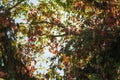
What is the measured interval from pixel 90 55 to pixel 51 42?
560 cm

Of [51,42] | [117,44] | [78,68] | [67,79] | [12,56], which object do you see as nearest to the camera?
[117,44]

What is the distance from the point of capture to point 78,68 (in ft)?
34.2

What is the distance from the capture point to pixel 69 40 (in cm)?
1032

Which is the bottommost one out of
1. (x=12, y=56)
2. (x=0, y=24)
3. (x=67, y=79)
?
(x=67, y=79)

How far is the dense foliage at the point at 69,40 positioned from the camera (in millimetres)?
9648

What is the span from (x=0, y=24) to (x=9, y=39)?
2.49 ft

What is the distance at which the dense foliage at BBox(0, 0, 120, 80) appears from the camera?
9648 millimetres

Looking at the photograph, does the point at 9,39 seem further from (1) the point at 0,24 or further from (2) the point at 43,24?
(2) the point at 43,24

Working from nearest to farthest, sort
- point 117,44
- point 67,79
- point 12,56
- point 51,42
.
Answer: point 117,44 < point 67,79 < point 12,56 < point 51,42

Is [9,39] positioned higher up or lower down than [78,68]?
higher up

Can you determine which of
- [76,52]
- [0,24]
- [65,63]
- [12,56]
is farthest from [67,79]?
[0,24]

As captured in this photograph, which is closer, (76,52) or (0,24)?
(76,52)

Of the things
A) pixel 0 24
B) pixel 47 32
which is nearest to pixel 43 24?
pixel 47 32

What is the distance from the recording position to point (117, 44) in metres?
9.66
